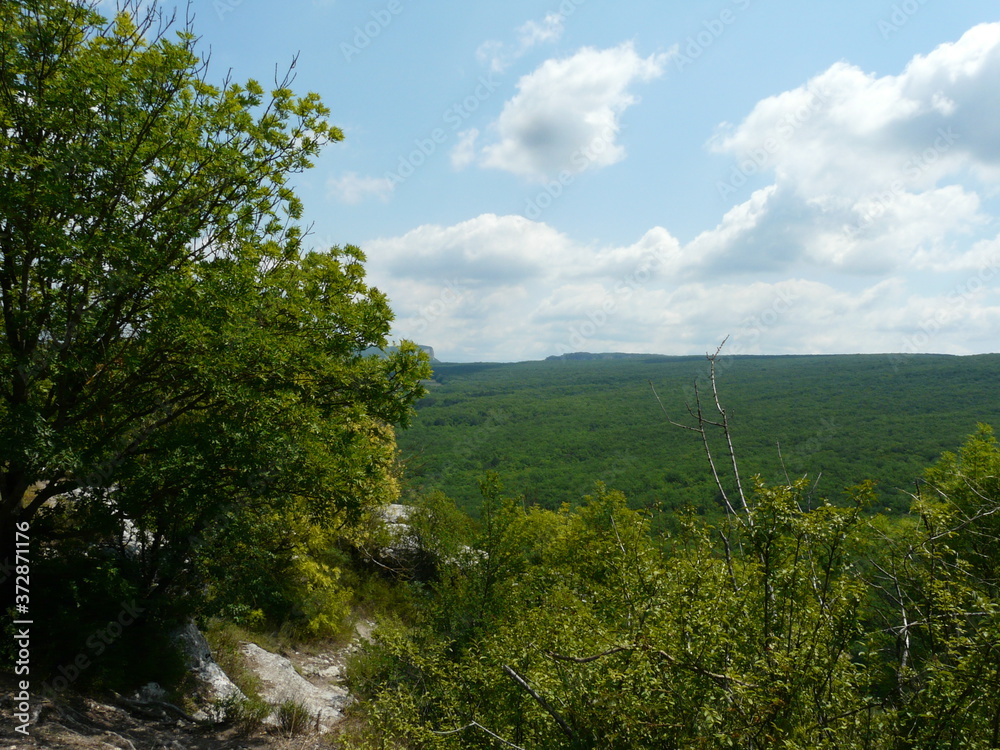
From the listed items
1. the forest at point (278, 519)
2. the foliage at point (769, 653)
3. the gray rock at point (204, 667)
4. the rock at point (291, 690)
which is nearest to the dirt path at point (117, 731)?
the forest at point (278, 519)

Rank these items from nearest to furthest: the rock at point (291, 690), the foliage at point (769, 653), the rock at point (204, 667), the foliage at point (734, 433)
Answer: the foliage at point (769, 653), the rock at point (204, 667), the rock at point (291, 690), the foliage at point (734, 433)

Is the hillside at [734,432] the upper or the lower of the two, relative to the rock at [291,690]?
lower

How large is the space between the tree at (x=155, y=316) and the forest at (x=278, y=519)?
0.05 m

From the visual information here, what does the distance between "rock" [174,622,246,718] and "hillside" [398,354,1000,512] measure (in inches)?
2168

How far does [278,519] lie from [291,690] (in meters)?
3.30

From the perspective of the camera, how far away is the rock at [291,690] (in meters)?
9.52

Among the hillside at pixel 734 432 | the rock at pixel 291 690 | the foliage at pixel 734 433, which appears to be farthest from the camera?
the hillside at pixel 734 432

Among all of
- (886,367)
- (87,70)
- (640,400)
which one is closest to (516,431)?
(640,400)

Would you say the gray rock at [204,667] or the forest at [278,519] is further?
the gray rock at [204,667]

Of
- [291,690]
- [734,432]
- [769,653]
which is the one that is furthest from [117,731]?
[734,432]

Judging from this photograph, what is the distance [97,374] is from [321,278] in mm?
3431

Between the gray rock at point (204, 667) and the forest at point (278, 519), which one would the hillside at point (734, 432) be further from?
the forest at point (278, 519)

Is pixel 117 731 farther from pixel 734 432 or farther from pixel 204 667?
pixel 734 432

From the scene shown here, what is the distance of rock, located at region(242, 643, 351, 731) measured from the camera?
9523mm
